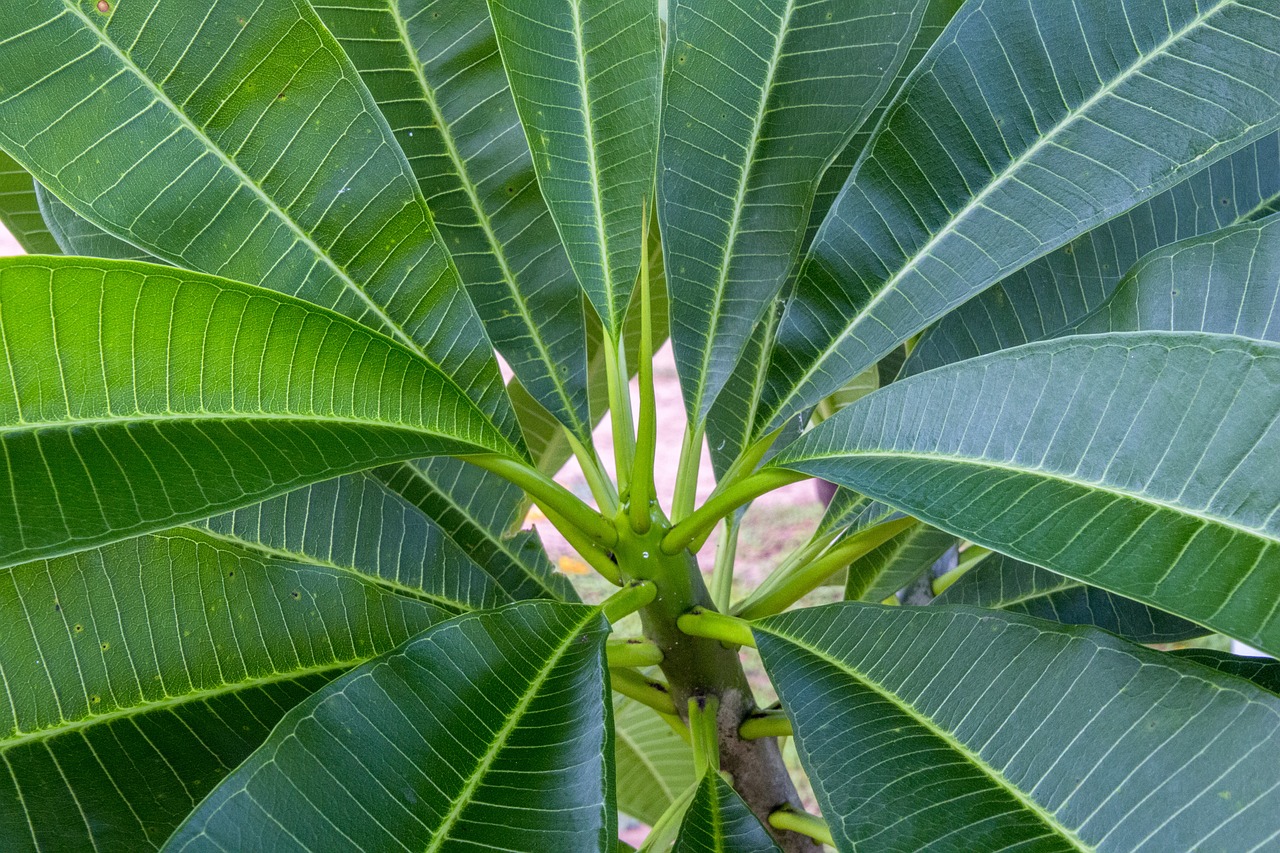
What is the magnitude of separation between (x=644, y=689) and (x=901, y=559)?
27 cm

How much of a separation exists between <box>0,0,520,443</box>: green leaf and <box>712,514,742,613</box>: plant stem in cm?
34

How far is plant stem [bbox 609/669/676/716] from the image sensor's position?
708 mm

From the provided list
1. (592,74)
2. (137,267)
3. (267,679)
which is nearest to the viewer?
(137,267)

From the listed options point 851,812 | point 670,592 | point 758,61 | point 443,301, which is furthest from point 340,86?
point 851,812

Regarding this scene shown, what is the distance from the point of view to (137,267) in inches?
17.4

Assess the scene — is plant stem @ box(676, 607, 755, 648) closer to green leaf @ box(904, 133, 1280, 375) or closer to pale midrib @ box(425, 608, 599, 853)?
pale midrib @ box(425, 608, 599, 853)

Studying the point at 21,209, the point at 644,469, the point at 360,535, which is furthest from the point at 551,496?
the point at 21,209

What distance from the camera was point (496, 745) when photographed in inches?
18.7

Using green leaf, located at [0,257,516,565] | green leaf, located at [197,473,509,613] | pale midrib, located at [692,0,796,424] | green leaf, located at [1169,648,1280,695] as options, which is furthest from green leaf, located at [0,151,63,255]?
green leaf, located at [1169,648,1280,695]

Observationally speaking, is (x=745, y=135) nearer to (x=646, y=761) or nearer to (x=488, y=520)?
(x=488, y=520)

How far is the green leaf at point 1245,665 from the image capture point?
55cm

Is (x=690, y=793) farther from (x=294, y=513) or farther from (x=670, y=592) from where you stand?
(x=294, y=513)

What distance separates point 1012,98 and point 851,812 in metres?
0.47

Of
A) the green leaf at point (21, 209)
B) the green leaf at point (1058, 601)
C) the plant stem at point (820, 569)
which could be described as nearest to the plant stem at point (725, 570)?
the plant stem at point (820, 569)
